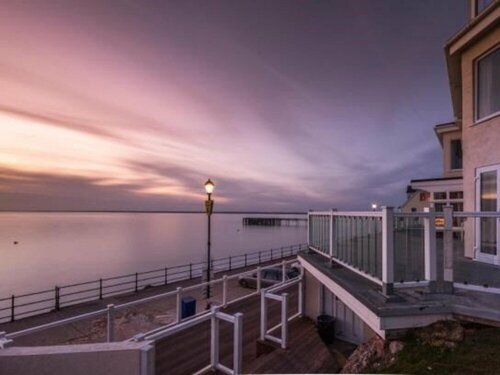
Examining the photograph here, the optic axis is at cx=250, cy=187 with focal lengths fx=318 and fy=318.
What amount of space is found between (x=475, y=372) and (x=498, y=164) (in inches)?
229

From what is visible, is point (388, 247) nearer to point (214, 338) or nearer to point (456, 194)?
point (214, 338)

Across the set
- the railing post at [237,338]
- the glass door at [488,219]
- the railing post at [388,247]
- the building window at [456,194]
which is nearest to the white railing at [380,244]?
the railing post at [388,247]

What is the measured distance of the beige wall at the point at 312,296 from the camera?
32.7 ft

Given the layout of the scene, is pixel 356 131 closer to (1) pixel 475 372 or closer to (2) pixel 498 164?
(2) pixel 498 164

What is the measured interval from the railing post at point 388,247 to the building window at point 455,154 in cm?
1687

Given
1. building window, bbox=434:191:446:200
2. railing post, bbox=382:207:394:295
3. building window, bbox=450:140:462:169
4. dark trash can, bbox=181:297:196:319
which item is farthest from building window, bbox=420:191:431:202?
railing post, bbox=382:207:394:295

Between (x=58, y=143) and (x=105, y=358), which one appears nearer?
(x=105, y=358)

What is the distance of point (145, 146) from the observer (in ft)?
105

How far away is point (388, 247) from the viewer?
14.1 feet

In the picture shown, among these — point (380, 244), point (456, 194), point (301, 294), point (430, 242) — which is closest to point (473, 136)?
point (380, 244)

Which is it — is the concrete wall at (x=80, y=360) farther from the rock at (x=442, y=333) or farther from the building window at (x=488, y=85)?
the building window at (x=488, y=85)

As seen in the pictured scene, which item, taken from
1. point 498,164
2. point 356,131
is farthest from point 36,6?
point 356,131

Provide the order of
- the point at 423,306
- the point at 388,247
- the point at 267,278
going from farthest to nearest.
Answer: the point at 267,278 → the point at 388,247 → the point at 423,306

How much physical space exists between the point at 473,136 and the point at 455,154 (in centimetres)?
1161
